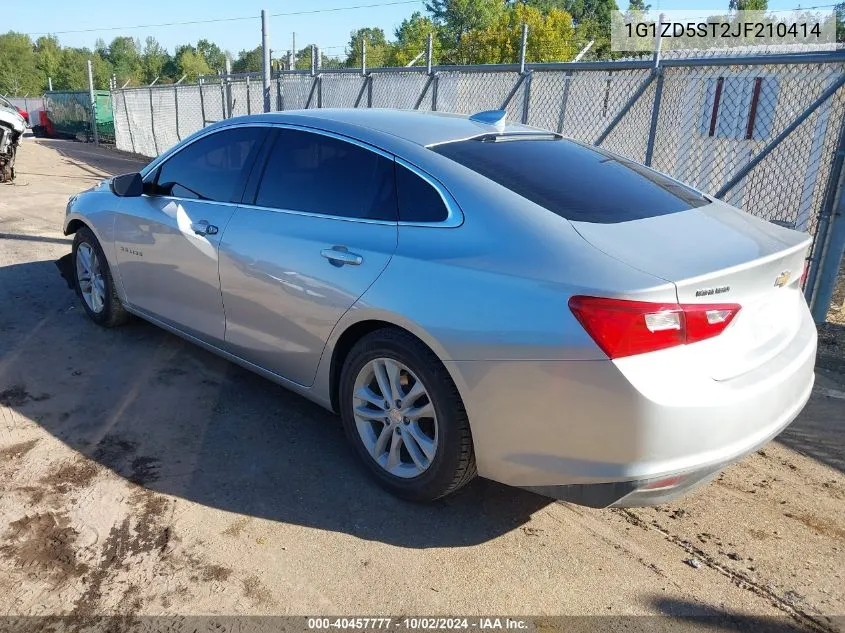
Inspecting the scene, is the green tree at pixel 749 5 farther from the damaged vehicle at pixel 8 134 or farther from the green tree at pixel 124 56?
the green tree at pixel 124 56

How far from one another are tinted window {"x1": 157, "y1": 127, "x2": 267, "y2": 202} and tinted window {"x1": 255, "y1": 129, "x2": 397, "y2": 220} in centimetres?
24

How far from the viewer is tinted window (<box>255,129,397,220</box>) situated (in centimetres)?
316

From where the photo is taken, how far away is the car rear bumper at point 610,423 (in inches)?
90.0

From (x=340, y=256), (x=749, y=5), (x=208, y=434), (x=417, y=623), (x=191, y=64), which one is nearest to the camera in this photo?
(x=417, y=623)

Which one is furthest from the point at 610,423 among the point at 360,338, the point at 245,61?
the point at 245,61

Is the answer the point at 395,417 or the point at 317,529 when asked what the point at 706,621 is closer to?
the point at 395,417

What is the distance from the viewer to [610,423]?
231cm

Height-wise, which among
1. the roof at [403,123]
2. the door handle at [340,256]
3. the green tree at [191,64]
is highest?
the green tree at [191,64]

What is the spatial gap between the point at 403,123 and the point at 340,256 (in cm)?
88

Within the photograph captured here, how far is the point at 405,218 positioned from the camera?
298 cm

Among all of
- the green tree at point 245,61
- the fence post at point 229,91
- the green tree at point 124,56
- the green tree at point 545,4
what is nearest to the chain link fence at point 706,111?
the fence post at point 229,91

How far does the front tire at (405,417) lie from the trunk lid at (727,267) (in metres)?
0.83

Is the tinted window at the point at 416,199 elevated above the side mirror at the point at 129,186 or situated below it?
above

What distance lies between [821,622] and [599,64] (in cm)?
560
